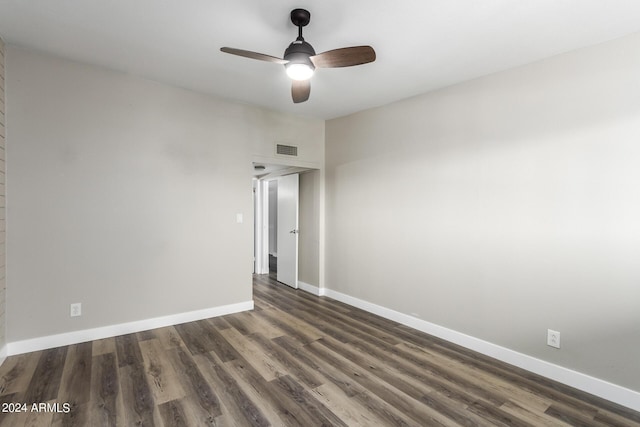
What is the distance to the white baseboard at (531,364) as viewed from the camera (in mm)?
2227

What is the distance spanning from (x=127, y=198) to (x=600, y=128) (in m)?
4.21

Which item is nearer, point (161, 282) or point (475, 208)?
point (475, 208)

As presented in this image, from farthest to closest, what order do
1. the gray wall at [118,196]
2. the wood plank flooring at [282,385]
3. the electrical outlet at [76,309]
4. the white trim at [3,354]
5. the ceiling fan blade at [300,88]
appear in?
the electrical outlet at [76,309] → the gray wall at [118,196] → the white trim at [3,354] → the ceiling fan blade at [300,88] → the wood plank flooring at [282,385]

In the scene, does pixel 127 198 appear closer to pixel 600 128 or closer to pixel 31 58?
pixel 31 58

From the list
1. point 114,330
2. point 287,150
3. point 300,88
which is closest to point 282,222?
point 287,150

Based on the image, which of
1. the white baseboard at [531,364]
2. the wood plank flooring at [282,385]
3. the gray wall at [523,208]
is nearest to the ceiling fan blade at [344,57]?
the gray wall at [523,208]

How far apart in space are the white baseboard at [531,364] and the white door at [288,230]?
182cm

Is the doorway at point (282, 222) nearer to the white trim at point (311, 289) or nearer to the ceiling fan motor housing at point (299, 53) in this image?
the white trim at point (311, 289)

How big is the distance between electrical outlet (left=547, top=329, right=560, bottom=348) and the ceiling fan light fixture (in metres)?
2.81

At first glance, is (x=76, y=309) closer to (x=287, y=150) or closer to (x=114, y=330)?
(x=114, y=330)

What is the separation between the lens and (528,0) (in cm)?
195

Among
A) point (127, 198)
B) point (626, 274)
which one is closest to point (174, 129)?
point (127, 198)

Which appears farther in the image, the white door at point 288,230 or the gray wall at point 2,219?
the white door at point 288,230

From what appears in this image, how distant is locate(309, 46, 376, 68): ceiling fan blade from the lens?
79.0 inches
